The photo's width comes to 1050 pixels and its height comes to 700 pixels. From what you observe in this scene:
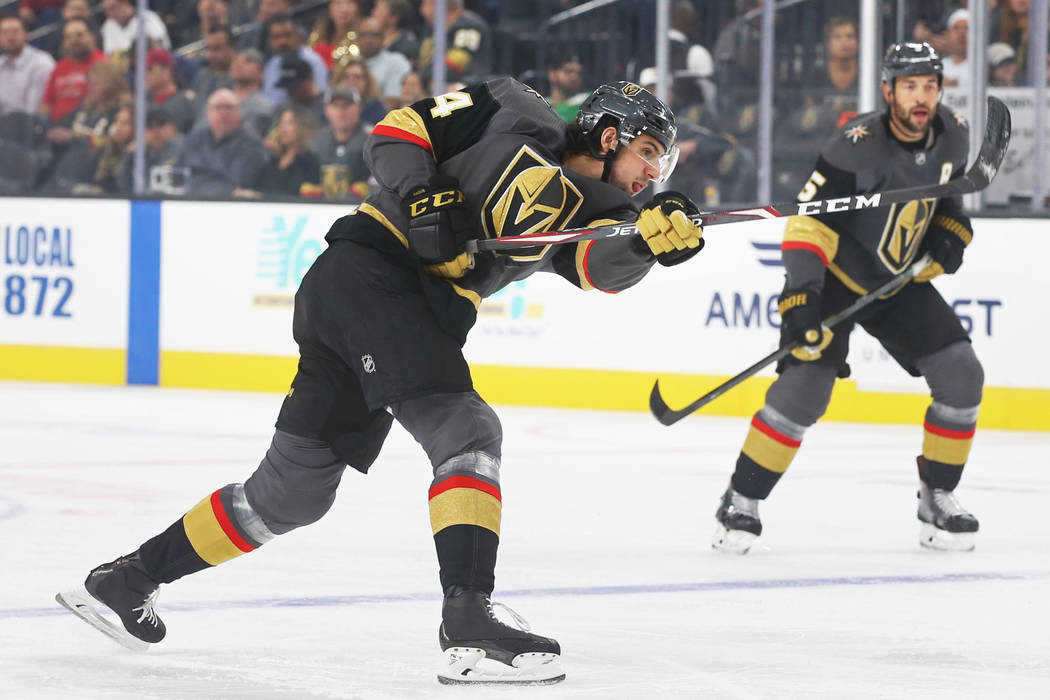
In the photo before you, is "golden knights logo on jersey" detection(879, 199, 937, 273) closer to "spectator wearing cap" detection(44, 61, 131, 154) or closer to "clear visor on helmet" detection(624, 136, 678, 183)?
"clear visor on helmet" detection(624, 136, 678, 183)

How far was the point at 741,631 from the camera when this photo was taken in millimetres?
3152

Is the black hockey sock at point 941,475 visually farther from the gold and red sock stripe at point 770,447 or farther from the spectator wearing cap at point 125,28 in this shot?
the spectator wearing cap at point 125,28

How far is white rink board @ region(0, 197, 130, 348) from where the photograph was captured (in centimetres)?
773

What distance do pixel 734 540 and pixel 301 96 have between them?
14.5 ft

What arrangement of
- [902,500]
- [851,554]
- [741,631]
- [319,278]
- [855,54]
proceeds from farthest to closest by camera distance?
1. [855,54]
2. [902,500]
3. [851,554]
4. [741,631]
5. [319,278]

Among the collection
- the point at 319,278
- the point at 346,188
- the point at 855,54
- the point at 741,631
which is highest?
the point at 855,54

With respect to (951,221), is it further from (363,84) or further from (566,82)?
(363,84)

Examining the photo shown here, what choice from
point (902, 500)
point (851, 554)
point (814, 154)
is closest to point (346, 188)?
point (814, 154)

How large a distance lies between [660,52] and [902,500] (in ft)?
9.51

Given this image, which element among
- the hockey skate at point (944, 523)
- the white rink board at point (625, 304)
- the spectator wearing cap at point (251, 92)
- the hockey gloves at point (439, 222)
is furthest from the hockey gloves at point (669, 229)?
the spectator wearing cap at point (251, 92)

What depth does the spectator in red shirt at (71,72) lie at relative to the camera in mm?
8320

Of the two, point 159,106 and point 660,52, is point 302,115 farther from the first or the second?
point 660,52

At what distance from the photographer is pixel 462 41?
7.77 meters

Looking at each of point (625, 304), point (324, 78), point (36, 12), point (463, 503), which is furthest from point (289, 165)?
point (463, 503)
